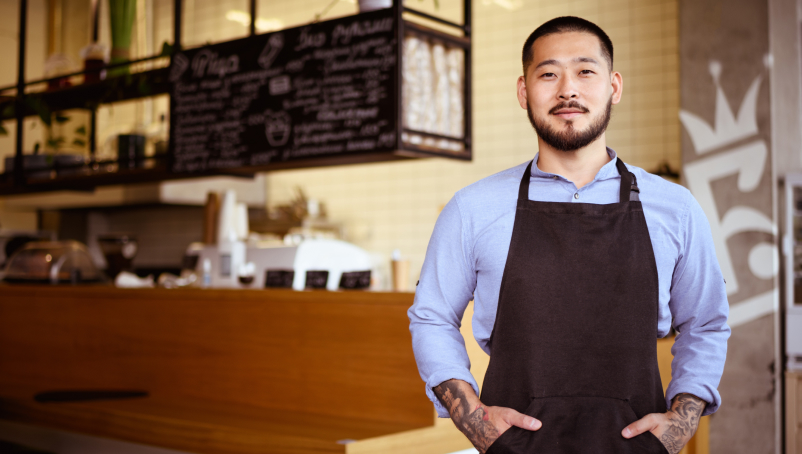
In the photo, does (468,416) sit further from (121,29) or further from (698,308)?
(121,29)

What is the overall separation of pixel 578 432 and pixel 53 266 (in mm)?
3315

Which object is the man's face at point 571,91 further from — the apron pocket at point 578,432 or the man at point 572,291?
the apron pocket at point 578,432

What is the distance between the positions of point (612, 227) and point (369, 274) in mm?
1647

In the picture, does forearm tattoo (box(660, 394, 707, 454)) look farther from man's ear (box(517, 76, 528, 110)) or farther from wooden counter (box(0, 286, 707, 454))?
wooden counter (box(0, 286, 707, 454))

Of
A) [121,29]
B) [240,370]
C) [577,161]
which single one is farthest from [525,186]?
[121,29]

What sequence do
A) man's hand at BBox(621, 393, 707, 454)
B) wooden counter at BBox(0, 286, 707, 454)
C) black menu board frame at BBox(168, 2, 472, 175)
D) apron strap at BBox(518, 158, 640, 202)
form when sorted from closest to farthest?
man's hand at BBox(621, 393, 707, 454) < apron strap at BBox(518, 158, 640, 202) < wooden counter at BBox(0, 286, 707, 454) < black menu board frame at BBox(168, 2, 472, 175)

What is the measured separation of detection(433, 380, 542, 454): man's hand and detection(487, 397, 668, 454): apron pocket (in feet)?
0.05

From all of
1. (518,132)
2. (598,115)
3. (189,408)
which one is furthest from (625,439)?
(518,132)

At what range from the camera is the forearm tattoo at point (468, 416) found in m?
1.16

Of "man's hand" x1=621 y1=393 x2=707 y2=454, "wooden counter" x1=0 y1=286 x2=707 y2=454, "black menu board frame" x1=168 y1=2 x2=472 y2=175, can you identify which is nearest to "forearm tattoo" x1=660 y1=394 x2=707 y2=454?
"man's hand" x1=621 y1=393 x2=707 y2=454

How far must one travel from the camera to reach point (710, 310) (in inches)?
47.9

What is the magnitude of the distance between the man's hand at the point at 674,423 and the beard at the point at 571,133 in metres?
0.45

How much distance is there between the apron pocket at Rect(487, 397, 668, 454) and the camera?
44.0 inches

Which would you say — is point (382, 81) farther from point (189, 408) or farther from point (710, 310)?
point (710, 310)
